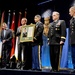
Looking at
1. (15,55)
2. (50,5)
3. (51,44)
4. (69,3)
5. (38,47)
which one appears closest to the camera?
(51,44)

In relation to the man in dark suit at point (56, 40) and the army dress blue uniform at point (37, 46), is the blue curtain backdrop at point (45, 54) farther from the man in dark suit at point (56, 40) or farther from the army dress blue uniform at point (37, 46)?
Result: the man in dark suit at point (56, 40)

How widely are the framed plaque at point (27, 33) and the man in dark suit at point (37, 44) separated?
89 millimetres

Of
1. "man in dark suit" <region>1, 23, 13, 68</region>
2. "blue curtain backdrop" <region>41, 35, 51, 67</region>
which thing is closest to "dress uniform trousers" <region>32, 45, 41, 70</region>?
"man in dark suit" <region>1, 23, 13, 68</region>

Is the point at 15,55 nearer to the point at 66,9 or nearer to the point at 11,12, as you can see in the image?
the point at 11,12

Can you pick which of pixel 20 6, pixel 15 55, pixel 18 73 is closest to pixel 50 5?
pixel 20 6

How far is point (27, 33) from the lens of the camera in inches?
196

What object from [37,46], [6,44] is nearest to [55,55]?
[37,46]

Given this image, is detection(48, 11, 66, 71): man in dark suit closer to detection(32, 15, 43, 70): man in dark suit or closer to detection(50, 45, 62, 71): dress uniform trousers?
detection(50, 45, 62, 71): dress uniform trousers

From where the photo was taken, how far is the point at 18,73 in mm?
3719

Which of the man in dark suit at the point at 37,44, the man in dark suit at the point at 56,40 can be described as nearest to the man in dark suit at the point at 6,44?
the man in dark suit at the point at 37,44

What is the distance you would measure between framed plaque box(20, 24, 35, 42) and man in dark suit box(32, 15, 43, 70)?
3.5 inches

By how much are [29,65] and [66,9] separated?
68.0 inches

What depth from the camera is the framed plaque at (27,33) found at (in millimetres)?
4767

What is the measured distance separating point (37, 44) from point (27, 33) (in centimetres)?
41
